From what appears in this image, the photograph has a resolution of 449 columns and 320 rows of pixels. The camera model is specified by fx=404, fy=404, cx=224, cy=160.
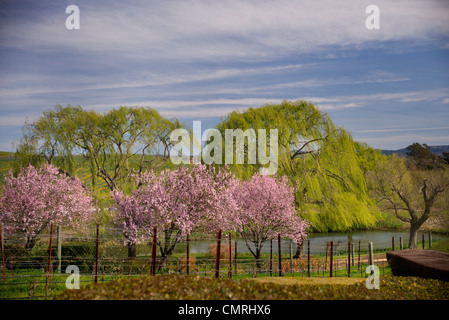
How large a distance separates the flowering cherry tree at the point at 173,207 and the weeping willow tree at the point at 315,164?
8.27 metres

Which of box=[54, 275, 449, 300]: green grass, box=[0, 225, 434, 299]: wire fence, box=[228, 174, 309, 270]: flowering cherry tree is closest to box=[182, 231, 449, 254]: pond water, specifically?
box=[0, 225, 434, 299]: wire fence

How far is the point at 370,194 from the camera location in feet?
117

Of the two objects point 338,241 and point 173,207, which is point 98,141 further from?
point 338,241

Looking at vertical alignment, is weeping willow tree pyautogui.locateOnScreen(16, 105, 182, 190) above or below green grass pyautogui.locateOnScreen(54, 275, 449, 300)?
above

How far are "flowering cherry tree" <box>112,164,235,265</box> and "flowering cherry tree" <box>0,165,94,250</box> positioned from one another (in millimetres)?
5747

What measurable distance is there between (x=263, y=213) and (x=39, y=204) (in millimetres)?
13156

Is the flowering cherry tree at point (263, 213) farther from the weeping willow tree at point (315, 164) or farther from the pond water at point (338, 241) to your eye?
the pond water at point (338, 241)

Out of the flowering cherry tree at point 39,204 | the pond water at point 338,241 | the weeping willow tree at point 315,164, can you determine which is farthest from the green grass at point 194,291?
the pond water at point 338,241

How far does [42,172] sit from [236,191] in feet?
45.8

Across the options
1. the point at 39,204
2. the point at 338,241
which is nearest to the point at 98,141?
the point at 39,204

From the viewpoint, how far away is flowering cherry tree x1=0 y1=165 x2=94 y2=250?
23.4 metres

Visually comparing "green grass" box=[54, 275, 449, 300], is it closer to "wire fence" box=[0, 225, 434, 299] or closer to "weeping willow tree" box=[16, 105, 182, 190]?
"wire fence" box=[0, 225, 434, 299]
